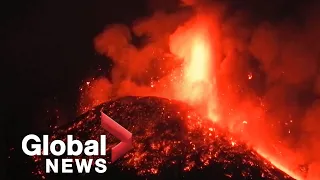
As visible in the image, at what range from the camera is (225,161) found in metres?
10.9

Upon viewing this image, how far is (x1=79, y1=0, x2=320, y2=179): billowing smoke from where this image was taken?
50.2 feet

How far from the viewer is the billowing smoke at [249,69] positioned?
50.2 feet

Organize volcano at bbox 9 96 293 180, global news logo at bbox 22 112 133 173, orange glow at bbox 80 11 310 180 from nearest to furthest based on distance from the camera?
volcano at bbox 9 96 293 180 < global news logo at bbox 22 112 133 173 < orange glow at bbox 80 11 310 180

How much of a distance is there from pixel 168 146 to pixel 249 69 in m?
5.79

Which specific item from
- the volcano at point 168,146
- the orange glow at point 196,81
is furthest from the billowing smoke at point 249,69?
the volcano at point 168,146

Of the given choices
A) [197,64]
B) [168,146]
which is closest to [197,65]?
[197,64]

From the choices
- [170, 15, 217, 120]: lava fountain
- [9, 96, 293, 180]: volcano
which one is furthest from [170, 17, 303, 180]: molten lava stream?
[9, 96, 293, 180]: volcano

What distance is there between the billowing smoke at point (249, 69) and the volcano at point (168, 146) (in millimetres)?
2628

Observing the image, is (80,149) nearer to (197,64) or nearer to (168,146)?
(168,146)

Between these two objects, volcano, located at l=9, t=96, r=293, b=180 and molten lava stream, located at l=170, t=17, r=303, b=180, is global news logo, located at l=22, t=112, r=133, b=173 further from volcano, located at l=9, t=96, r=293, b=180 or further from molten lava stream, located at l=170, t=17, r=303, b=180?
molten lava stream, located at l=170, t=17, r=303, b=180

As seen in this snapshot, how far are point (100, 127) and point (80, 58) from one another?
13.3 ft

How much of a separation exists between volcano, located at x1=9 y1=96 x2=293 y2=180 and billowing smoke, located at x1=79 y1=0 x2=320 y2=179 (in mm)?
2628

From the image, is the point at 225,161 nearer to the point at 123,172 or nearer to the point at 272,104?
the point at 123,172

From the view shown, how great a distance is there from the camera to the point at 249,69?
16.1 meters
